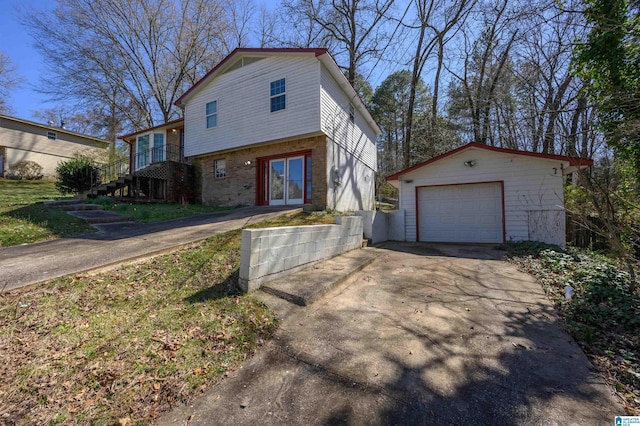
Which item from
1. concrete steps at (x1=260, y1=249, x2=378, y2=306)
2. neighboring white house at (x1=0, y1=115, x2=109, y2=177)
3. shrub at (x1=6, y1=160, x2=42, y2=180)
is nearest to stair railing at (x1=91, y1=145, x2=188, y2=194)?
shrub at (x1=6, y1=160, x2=42, y2=180)

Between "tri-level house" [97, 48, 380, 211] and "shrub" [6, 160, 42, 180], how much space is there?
12396 mm

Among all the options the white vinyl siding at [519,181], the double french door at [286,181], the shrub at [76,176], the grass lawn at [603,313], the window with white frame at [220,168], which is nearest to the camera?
the grass lawn at [603,313]

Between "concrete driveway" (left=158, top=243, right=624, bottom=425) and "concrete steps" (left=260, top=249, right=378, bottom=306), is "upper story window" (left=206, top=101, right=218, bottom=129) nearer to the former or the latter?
"concrete steps" (left=260, top=249, right=378, bottom=306)

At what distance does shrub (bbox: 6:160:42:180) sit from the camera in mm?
18422

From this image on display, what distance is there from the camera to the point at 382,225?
904 centimetres

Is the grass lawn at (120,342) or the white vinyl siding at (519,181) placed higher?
the white vinyl siding at (519,181)

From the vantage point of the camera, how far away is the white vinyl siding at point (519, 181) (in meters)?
7.56

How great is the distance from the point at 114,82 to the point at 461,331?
85.4 feet

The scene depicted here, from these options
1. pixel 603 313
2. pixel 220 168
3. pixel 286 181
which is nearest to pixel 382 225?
pixel 286 181

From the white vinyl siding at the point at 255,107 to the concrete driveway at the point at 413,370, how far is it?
7376mm

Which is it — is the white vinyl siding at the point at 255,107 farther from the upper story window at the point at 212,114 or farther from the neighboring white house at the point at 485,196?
the neighboring white house at the point at 485,196

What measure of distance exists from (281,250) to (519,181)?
810cm

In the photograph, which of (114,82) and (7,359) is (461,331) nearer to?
(7,359)

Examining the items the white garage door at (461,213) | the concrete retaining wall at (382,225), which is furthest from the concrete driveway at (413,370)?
the white garage door at (461,213)
